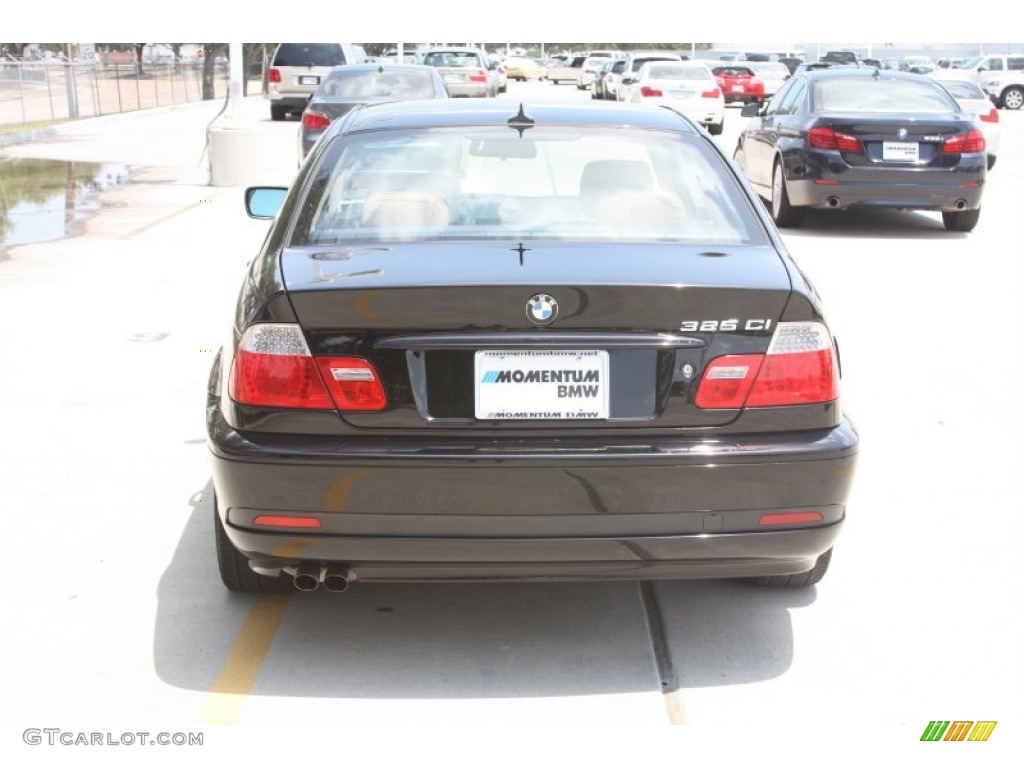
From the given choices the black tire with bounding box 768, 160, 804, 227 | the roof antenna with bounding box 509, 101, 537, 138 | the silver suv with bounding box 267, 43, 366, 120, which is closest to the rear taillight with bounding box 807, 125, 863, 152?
the black tire with bounding box 768, 160, 804, 227

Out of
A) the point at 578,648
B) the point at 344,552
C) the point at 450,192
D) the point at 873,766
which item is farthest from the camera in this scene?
the point at 450,192

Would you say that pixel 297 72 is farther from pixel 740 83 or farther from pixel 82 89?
pixel 740 83

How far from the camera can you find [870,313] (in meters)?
9.24

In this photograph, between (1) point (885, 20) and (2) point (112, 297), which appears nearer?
(2) point (112, 297)

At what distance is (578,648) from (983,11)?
11974 millimetres

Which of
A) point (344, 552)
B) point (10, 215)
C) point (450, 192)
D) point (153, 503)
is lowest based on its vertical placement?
point (10, 215)

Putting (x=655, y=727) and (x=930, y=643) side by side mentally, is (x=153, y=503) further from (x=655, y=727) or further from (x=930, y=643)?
(x=930, y=643)

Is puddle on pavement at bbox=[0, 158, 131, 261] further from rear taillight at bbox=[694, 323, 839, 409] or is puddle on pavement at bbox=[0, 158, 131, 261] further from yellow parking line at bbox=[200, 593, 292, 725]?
rear taillight at bbox=[694, 323, 839, 409]

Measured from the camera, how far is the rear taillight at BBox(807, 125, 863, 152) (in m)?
12.8

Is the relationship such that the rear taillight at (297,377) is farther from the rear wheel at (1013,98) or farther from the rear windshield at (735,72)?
the rear wheel at (1013,98)

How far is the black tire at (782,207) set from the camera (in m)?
13.5

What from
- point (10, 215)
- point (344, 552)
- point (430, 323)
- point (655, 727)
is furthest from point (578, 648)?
point (10, 215)

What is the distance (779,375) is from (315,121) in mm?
13458

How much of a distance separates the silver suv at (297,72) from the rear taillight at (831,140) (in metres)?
21.6
